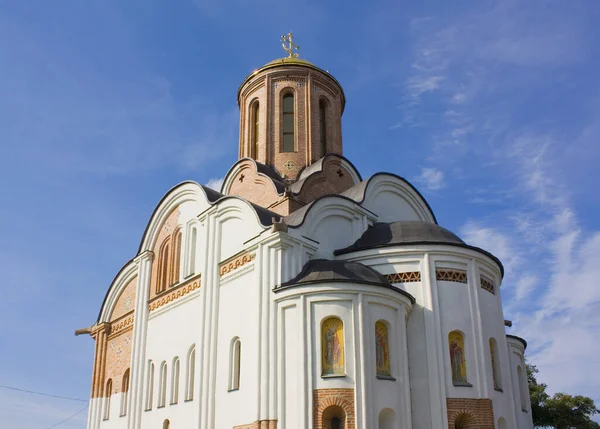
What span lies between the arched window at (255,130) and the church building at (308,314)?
71 cm

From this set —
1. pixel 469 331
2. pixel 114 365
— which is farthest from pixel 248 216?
pixel 114 365

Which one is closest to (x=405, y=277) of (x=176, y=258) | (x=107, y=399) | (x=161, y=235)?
(x=176, y=258)

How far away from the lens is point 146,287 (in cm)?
1780

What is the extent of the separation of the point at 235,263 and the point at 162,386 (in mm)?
4322

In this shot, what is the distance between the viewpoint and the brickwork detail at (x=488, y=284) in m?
13.3

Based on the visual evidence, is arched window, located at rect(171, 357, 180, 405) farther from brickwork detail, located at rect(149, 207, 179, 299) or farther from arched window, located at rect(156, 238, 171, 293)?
brickwork detail, located at rect(149, 207, 179, 299)

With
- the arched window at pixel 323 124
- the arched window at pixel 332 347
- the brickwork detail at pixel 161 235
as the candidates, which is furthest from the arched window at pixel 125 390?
the arched window at pixel 323 124

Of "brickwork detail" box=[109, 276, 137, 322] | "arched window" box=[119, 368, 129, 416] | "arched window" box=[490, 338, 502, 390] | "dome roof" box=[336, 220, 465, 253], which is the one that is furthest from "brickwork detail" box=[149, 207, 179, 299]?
"arched window" box=[490, 338, 502, 390]

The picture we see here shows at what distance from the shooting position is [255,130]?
1959 centimetres

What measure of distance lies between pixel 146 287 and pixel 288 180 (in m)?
5.09

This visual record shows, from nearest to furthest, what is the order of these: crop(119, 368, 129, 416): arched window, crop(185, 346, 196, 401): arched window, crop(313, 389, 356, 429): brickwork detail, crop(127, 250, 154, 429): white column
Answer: crop(313, 389, 356, 429): brickwork detail < crop(185, 346, 196, 401): arched window < crop(127, 250, 154, 429): white column < crop(119, 368, 129, 416): arched window

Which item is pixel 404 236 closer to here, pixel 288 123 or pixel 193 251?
pixel 193 251

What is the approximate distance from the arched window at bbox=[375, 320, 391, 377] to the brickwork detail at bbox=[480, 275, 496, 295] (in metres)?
2.69

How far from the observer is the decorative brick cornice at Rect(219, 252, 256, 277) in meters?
13.5
